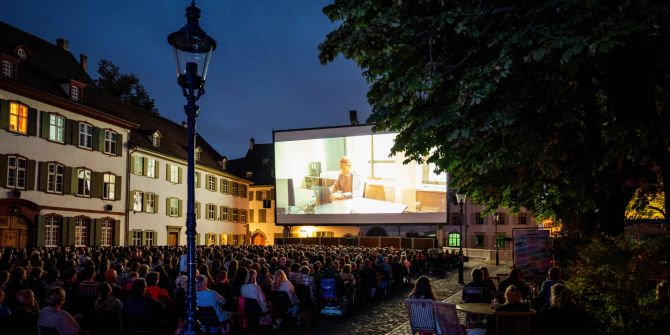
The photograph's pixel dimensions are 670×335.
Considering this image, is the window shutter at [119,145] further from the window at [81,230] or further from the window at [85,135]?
the window at [81,230]

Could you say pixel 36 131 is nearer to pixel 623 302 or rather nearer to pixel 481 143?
pixel 481 143

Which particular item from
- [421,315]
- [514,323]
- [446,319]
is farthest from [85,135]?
[514,323]

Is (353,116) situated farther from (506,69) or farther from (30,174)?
(506,69)

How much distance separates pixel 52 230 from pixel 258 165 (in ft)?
124

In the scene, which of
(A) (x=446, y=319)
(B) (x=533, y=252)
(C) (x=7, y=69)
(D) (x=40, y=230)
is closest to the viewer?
(A) (x=446, y=319)

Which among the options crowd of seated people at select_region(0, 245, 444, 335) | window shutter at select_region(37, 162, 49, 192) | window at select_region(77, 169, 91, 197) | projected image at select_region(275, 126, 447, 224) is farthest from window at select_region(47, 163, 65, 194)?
→ projected image at select_region(275, 126, 447, 224)

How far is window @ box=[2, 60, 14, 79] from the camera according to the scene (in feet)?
92.8

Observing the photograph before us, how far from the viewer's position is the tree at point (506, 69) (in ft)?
21.0

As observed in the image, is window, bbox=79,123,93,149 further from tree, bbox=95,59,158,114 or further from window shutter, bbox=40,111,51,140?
tree, bbox=95,59,158,114

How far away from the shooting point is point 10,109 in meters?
28.1

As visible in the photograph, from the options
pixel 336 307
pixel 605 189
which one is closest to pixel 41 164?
pixel 336 307

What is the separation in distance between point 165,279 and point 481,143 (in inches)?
305

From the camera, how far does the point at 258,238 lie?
2406 inches

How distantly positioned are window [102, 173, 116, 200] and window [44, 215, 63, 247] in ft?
13.0
